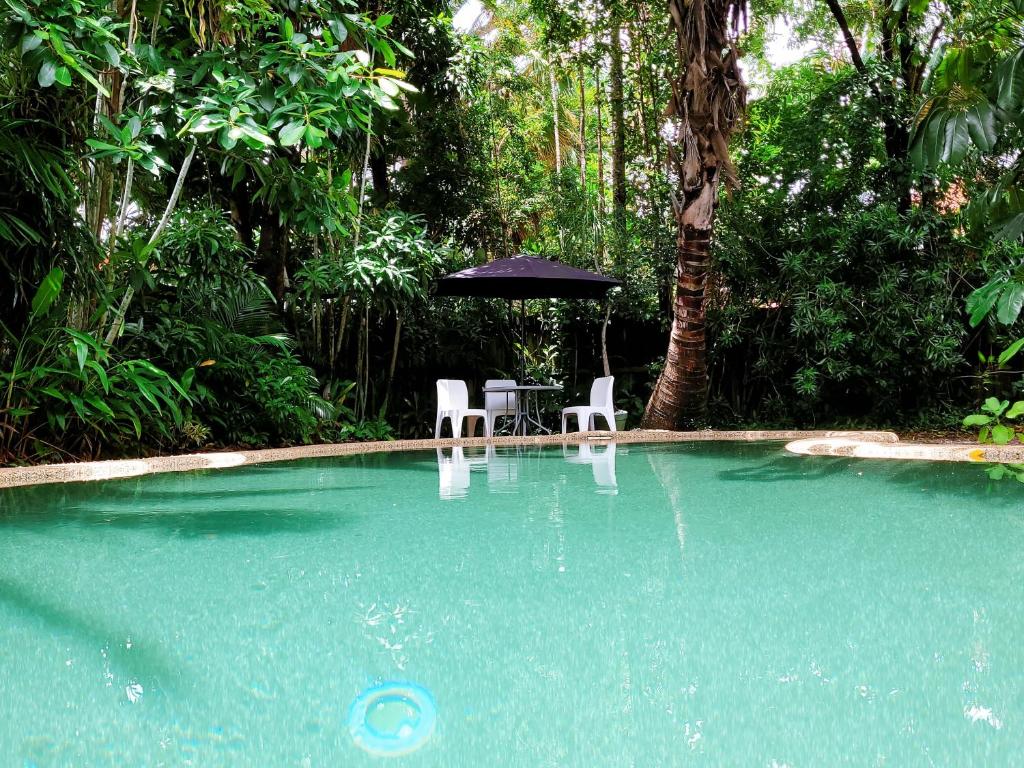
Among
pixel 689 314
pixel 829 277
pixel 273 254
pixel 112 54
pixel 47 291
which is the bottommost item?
pixel 47 291

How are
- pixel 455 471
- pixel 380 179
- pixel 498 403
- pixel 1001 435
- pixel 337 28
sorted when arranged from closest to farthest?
1. pixel 337 28
2. pixel 455 471
3. pixel 1001 435
4. pixel 498 403
5. pixel 380 179

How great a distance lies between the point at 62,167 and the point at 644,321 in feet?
25.1

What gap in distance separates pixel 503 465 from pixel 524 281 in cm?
342

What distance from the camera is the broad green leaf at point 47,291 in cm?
527

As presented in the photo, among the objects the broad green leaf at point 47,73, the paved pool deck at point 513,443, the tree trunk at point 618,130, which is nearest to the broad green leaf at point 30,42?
the broad green leaf at point 47,73

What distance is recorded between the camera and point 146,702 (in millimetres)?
1585

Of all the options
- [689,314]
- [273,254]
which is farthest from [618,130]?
[273,254]

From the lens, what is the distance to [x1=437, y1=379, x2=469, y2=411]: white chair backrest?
30.5 feet

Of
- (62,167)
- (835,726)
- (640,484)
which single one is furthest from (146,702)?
(62,167)

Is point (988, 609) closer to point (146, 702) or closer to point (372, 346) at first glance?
point (146, 702)

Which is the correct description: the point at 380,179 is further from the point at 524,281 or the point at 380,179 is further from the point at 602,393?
the point at 602,393

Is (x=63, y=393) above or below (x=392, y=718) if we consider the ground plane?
above

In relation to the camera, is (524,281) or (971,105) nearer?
(971,105)

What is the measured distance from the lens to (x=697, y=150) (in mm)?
9070
